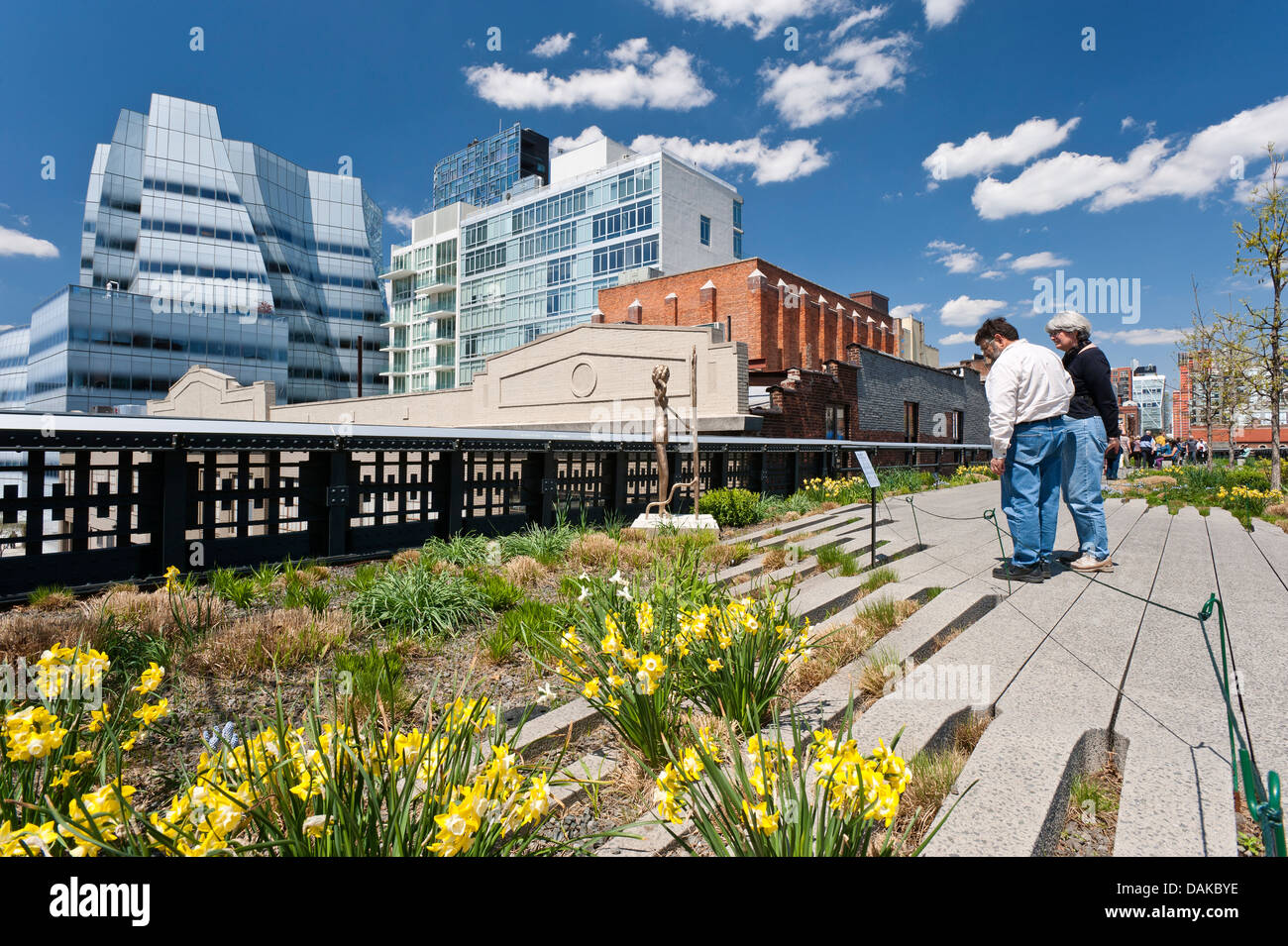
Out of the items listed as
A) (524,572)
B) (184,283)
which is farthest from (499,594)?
(184,283)

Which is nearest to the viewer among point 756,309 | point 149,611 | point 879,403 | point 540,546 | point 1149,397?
point 149,611

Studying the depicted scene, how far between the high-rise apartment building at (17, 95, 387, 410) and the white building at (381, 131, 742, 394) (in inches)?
701

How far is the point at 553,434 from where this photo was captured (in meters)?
8.72

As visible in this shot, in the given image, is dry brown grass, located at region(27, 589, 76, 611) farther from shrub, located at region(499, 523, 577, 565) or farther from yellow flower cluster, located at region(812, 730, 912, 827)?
yellow flower cluster, located at region(812, 730, 912, 827)

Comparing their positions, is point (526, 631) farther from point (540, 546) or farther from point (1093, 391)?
point (1093, 391)

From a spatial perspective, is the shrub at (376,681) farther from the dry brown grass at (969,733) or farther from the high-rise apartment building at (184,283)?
the high-rise apartment building at (184,283)

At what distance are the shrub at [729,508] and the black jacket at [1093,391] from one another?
16.0 feet

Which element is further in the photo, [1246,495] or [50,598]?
[1246,495]

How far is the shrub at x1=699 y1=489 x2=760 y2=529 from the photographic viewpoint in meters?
9.38

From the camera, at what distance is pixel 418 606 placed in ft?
14.2

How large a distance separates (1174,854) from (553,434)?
7737 mm

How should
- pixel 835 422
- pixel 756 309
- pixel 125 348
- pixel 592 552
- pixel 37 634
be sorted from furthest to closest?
1. pixel 125 348
2. pixel 756 309
3. pixel 835 422
4. pixel 592 552
5. pixel 37 634

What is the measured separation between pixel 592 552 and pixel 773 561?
6.25ft
